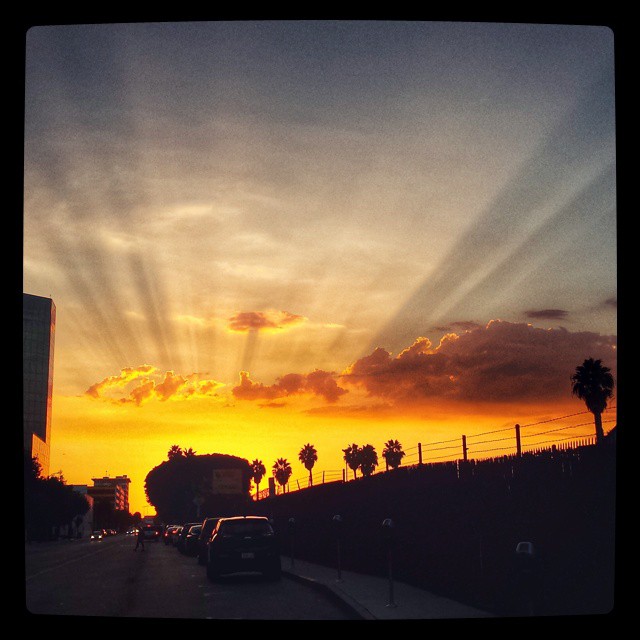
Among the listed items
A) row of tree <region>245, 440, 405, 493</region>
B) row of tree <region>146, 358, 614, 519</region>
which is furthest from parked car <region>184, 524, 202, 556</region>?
row of tree <region>245, 440, 405, 493</region>

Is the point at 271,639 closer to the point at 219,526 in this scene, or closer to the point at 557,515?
the point at 557,515

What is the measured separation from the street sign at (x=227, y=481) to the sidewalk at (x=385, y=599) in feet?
348

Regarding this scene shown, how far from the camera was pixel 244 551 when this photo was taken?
2120 cm

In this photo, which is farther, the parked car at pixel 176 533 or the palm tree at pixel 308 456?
the palm tree at pixel 308 456

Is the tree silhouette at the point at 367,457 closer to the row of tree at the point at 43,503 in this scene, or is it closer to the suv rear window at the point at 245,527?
the row of tree at the point at 43,503

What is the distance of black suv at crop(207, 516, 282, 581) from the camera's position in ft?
69.1

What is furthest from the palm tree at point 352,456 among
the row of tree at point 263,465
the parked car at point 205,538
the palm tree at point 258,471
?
the parked car at point 205,538

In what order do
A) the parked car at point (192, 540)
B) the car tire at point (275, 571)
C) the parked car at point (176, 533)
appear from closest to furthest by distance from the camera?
the car tire at point (275, 571)
the parked car at point (192, 540)
the parked car at point (176, 533)

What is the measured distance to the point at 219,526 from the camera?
22297 millimetres

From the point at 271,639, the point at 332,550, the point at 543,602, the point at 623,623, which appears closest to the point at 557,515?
the point at 543,602

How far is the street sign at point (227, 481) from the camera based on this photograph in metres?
124

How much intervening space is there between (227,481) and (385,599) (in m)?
113

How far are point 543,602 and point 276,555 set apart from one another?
11.5 meters

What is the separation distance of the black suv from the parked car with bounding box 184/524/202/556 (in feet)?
52.0
